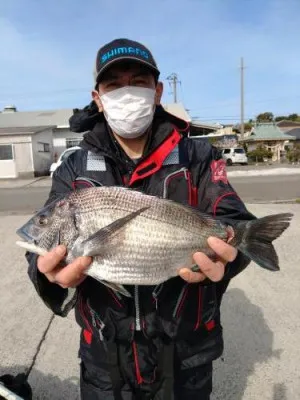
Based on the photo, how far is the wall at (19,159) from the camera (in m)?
25.5

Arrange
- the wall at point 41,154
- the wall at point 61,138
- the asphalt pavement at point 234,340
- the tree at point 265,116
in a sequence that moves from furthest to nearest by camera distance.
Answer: the tree at point 265,116
the wall at point 61,138
the wall at point 41,154
the asphalt pavement at point 234,340

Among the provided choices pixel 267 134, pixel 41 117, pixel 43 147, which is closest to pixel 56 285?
pixel 43 147

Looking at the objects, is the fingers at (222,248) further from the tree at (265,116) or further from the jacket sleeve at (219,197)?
the tree at (265,116)

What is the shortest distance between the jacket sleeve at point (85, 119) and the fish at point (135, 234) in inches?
22.7

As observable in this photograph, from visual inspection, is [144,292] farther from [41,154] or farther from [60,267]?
[41,154]

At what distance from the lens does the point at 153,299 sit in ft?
6.29

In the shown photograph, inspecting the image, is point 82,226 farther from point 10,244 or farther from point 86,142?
point 10,244

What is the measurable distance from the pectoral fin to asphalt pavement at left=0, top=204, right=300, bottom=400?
6.19ft

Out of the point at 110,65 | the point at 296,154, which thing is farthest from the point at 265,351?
the point at 296,154

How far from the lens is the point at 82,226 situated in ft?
5.73

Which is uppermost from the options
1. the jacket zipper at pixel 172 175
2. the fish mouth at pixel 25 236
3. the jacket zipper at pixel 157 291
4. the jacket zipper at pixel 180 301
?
the jacket zipper at pixel 172 175

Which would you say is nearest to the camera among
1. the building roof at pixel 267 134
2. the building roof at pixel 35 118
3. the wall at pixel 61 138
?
the wall at pixel 61 138

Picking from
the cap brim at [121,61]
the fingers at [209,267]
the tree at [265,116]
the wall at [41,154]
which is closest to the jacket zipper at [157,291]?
the fingers at [209,267]

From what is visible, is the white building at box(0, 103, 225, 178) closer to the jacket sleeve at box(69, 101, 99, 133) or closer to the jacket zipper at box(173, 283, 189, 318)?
the jacket sleeve at box(69, 101, 99, 133)
